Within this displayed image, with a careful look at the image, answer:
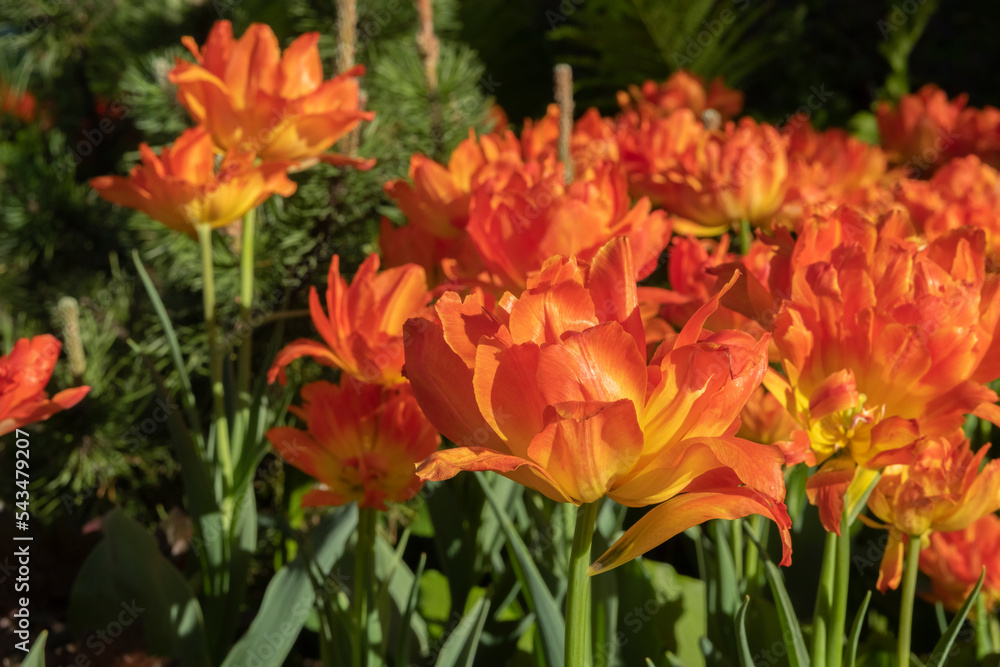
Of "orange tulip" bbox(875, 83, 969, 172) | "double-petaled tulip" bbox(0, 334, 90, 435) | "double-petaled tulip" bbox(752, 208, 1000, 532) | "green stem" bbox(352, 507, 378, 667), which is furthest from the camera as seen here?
"orange tulip" bbox(875, 83, 969, 172)

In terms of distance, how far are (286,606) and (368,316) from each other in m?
0.30

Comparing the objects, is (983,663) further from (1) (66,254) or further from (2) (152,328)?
(1) (66,254)

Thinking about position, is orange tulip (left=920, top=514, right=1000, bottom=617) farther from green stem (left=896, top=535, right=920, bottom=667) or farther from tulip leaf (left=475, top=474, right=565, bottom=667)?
tulip leaf (left=475, top=474, right=565, bottom=667)

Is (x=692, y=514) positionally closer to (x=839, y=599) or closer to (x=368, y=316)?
(x=839, y=599)

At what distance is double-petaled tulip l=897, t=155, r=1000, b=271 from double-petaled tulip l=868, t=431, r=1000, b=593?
0.34m

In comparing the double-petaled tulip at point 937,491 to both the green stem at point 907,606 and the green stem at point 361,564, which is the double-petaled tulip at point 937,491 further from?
the green stem at point 361,564

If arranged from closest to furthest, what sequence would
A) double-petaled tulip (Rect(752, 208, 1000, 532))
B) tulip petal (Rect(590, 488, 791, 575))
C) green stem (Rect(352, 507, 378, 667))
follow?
tulip petal (Rect(590, 488, 791, 575)), double-petaled tulip (Rect(752, 208, 1000, 532)), green stem (Rect(352, 507, 378, 667))

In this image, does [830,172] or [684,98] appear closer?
[830,172]

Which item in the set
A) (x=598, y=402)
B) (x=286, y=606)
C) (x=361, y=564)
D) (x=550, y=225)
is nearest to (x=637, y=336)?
(x=598, y=402)

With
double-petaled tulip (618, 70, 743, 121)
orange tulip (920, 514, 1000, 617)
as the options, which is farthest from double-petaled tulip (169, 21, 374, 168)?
double-petaled tulip (618, 70, 743, 121)

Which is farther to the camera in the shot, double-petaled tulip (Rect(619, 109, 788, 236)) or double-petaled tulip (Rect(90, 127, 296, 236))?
double-petaled tulip (Rect(619, 109, 788, 236))

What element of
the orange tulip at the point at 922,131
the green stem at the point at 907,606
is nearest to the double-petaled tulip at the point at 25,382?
the green stem at the point at 907,606

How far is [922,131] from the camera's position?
1.81 m

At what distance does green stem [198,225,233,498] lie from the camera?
0.92 m
